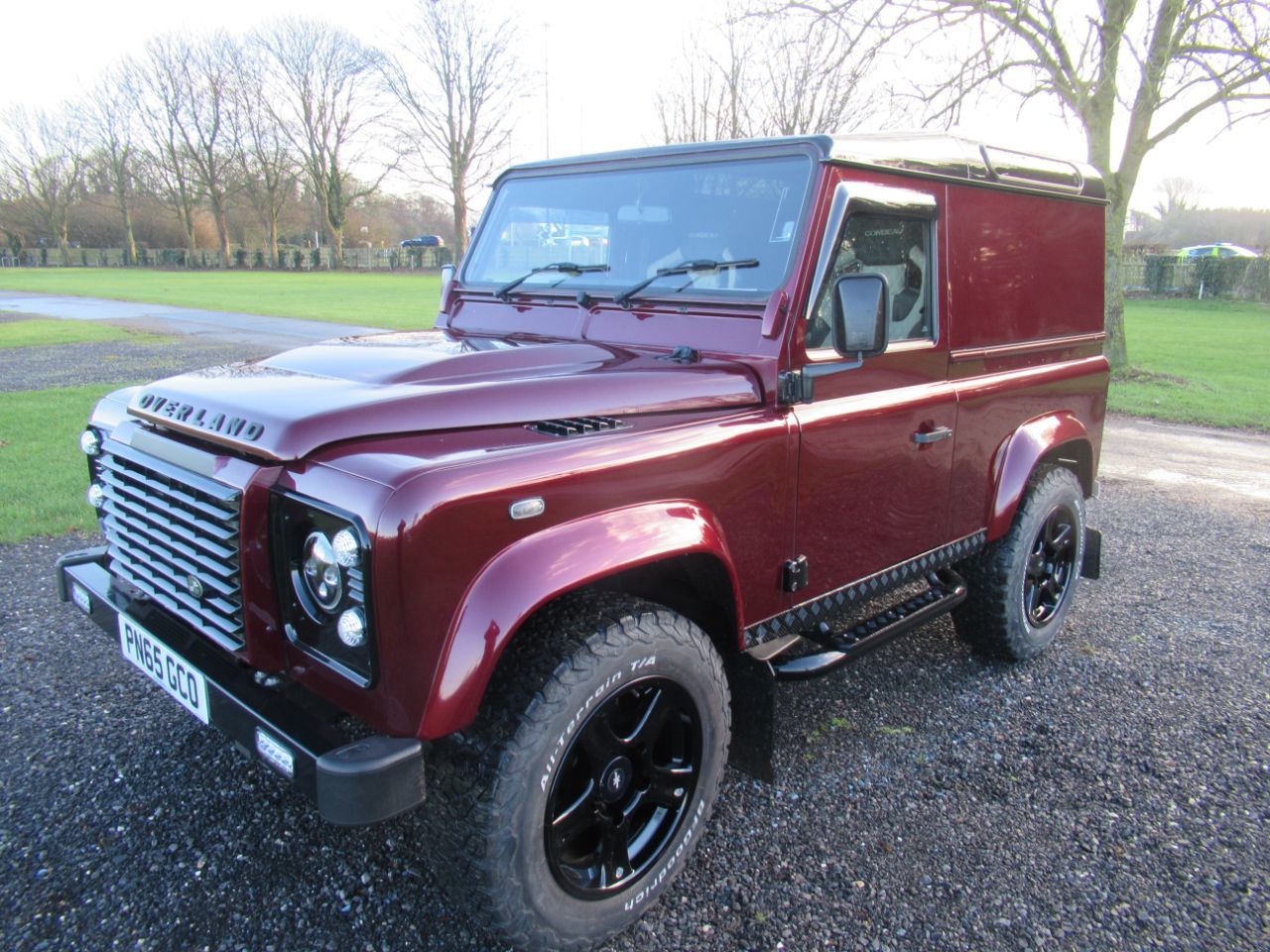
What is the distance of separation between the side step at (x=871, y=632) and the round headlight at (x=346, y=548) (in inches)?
57.8

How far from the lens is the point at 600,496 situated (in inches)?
86.6

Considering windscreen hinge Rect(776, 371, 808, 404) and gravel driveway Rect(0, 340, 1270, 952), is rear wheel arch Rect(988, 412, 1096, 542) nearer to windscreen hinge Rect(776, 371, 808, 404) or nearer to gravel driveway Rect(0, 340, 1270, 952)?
gravel driveway Rect(0, 340, 1270, 952)

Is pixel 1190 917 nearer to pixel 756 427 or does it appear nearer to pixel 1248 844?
pixel 1248 844

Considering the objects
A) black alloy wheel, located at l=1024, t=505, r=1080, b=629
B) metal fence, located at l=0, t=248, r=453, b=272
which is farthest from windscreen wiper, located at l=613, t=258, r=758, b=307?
metal fence, located at l=0, t=248, r=453, b=272

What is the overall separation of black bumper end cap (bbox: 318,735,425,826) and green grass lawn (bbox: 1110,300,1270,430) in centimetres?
1089

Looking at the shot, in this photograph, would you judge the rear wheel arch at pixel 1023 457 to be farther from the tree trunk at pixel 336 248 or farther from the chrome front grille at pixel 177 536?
the tree trunk at pixel 336 248

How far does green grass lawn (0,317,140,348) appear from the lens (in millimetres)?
15882

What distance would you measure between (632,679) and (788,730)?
4.59 feet

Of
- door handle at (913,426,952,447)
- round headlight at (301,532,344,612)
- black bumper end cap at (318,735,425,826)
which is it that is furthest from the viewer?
door handle at (913,426,952,447)

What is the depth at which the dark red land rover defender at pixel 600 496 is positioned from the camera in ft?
6.52

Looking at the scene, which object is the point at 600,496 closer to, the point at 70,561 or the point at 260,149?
the point at 70,561

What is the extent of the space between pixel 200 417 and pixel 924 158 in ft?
8.37

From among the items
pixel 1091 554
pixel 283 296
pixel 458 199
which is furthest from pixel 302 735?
pixel 458 199

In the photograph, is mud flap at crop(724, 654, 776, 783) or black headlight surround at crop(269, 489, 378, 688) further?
mud flap at crop(724, 654, 776, 783)
